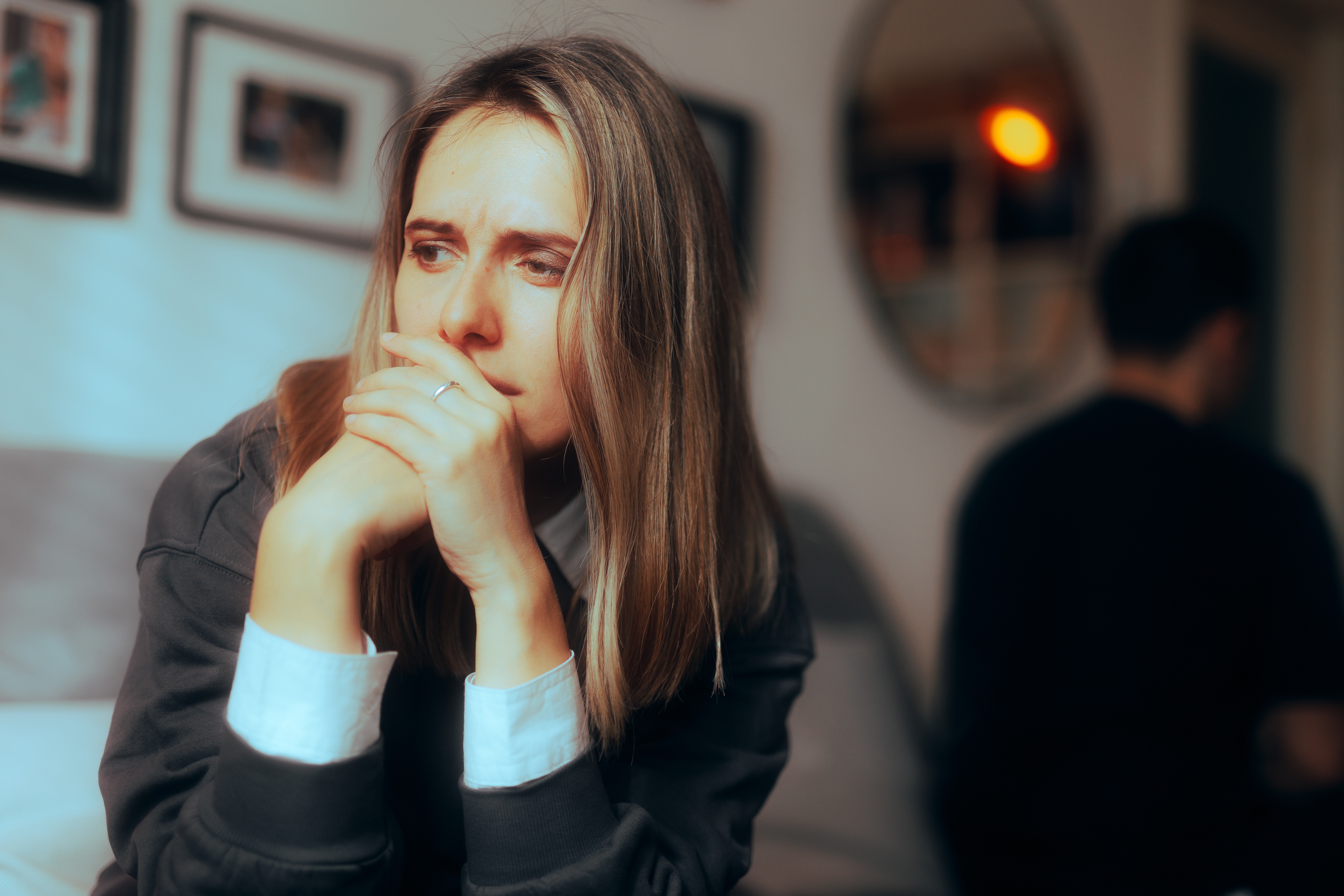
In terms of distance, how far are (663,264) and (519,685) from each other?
0.33 meters

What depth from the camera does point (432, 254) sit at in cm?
73

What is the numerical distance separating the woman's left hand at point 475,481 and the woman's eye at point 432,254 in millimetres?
70

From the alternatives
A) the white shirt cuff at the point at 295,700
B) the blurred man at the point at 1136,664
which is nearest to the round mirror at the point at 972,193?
the blurred man at the point at 1136,664

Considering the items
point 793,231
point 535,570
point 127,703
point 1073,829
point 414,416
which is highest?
point 793,231

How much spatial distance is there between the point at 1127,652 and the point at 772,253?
81cm

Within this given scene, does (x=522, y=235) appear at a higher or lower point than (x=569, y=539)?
higher

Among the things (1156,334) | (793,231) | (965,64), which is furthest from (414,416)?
(965,64)

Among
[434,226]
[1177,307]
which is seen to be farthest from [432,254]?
[1177,307]

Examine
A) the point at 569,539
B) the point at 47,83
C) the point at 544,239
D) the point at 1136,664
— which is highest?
the point at 47,83

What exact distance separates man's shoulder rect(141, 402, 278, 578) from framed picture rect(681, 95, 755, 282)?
0.84m

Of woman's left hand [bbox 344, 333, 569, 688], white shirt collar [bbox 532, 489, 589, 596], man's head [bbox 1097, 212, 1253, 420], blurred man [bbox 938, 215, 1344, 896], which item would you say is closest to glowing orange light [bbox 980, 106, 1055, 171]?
man's head [bbox 1097, 212, 1253, 420]

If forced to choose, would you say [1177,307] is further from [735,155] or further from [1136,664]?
[735,155]

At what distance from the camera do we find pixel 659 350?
0.79 metres

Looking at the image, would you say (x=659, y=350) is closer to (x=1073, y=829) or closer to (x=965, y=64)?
(x=1073, y=829)
